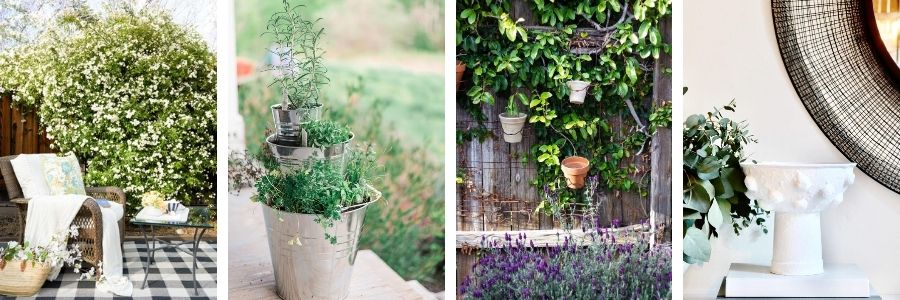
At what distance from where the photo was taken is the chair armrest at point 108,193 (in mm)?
2883

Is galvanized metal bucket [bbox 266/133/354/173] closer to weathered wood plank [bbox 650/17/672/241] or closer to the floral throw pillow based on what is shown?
the floral throw pillow

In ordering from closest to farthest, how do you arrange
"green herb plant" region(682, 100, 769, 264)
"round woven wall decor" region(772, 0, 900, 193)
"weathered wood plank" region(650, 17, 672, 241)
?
"weathered wood plank" region(650, 17, 672, 241), "green herb plant" region(682, 100, 769, 264), "round woven wall decor" region(772, 0, 900, 193)

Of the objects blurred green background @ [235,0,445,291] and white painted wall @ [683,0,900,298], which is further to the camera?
white painted wall @ [683,0,900,298]

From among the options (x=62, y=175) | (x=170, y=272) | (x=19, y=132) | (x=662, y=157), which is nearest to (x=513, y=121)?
(x=662, y=157)

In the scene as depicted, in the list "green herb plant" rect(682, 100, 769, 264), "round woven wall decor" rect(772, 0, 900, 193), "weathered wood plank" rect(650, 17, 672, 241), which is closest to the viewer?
"weathered wood plank" rect(650, 17, 672, 241)

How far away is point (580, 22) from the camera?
2.86 m

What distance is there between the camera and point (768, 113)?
10.8 feet

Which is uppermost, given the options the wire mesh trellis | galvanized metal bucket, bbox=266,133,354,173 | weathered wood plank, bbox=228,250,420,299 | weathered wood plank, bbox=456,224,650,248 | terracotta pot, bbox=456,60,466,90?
terracotta pot, bbox=456,60,466,90

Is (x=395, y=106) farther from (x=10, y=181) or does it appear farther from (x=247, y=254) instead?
(x=10, y=181)

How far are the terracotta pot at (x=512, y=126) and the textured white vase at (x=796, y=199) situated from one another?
83 centimetres

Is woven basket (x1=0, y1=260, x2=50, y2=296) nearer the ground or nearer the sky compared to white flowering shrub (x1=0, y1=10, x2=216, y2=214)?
nearer the ground

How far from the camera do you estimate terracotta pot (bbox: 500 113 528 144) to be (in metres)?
2.85

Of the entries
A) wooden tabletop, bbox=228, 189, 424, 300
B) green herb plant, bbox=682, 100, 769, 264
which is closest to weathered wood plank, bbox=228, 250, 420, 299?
wooden tabletop, bbox=228, 189, 424, 300

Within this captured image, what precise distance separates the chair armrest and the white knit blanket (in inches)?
1.1
